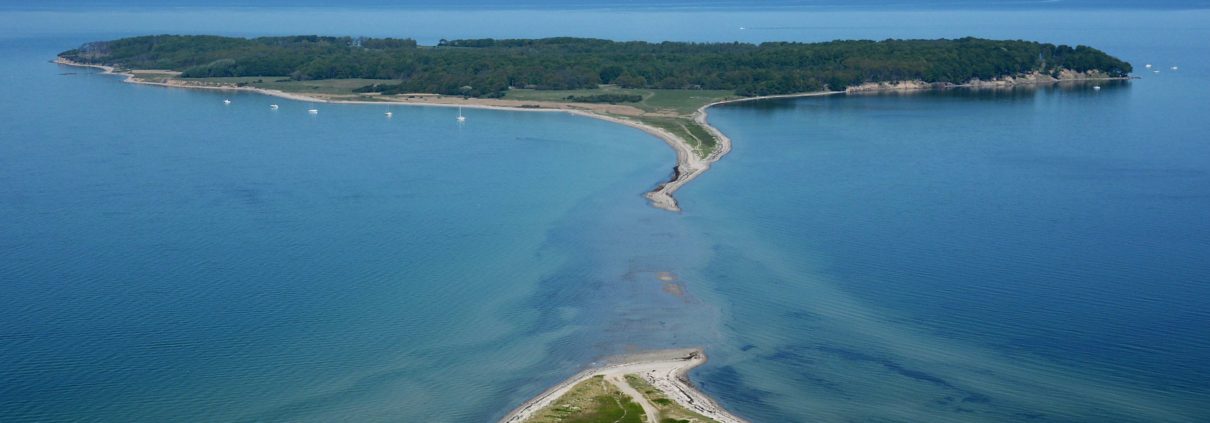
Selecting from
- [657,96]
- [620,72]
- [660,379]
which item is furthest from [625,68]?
[660,379]

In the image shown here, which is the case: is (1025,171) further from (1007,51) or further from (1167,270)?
(1007,51)

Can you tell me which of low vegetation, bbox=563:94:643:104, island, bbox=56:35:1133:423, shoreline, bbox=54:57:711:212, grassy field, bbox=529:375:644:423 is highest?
island, bbox=56:35:1133:423

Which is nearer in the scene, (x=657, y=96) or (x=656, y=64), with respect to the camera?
(x=657, y=96)

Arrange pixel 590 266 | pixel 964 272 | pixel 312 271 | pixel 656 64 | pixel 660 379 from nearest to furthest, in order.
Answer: pixel 660 379 < pixel 964 272 < pixel 312 271 < pixel 590 266 < pixel 656 64

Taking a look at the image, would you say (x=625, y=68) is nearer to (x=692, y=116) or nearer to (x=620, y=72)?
(x=620, y=72)

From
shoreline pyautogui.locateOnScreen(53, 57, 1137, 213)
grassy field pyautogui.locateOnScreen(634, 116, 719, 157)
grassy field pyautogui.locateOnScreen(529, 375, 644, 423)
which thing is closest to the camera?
grassy field pyautogui.locateOnScreen(529, 375, 644, 423)

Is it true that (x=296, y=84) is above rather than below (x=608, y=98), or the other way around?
above

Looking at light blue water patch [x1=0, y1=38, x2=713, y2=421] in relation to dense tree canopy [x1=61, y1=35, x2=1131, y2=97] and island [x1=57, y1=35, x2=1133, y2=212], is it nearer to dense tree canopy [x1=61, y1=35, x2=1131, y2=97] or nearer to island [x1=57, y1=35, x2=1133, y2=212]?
island [x1=57, y1=35, x2=1133, y2=212]

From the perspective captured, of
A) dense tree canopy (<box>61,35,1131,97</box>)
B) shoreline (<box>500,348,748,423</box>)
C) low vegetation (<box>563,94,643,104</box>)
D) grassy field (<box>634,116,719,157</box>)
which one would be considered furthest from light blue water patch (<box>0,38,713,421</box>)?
dense tree canopy (<box>61,35,1131,97</box>)
